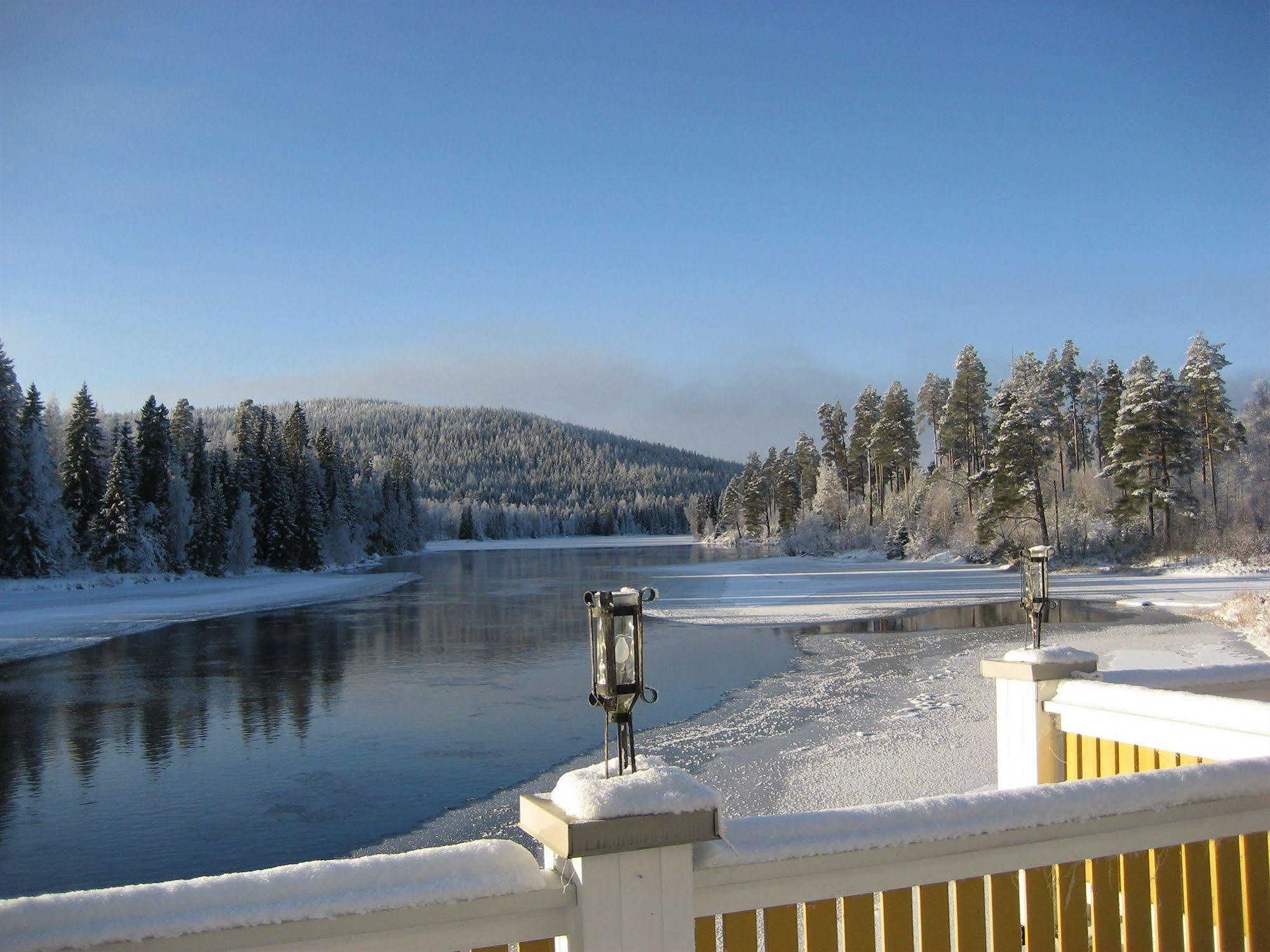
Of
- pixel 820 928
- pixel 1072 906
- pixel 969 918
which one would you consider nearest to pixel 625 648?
pixel 820 928

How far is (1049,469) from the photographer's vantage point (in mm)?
50781

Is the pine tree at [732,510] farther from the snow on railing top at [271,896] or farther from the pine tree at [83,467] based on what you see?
the snow on railing top at [271,896]

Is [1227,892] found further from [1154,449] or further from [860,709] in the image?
[1154,449]

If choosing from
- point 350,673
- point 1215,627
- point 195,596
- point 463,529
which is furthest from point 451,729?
point 463,529

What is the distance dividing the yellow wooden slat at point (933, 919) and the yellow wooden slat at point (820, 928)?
0.93ft

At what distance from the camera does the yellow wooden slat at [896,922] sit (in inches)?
93.8

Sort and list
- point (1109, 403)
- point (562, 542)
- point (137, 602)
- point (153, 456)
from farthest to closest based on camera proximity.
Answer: point (562, 542) → point (1109, 403) → point (153, 456) → point (137, 602)

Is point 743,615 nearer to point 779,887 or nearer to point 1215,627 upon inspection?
point 1215,627

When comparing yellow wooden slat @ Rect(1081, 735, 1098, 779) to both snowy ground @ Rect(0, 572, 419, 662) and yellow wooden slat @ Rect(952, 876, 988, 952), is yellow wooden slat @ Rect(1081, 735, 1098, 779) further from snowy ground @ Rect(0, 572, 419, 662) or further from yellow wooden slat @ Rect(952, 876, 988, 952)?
snowy ground @ Rect(0, 572, 419, 662)

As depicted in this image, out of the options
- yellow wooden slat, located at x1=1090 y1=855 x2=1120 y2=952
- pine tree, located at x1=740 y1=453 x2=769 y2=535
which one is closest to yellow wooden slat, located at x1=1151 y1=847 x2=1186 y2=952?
yellow wooden slat, located at x1=1090 y1=855 x2=1120 y2=952

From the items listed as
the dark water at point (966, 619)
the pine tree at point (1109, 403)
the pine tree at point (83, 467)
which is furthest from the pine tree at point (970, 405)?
the pine tree at point (83, 467)

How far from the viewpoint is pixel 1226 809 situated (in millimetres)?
2801

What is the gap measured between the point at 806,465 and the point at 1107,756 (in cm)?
7421

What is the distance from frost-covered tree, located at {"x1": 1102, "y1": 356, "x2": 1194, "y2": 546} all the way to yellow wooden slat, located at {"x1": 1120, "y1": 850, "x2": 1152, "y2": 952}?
1648 inches
